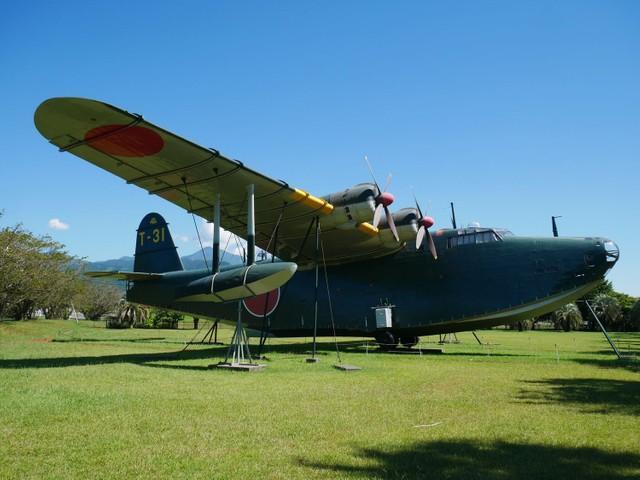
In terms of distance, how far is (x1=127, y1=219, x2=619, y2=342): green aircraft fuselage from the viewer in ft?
53.6

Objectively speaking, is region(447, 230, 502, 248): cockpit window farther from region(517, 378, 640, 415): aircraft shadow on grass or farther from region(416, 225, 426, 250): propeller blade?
region(517, 378, 640, 415): aircraft shadow on grass

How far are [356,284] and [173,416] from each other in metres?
13.8

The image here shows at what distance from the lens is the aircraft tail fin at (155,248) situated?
69.9 feet

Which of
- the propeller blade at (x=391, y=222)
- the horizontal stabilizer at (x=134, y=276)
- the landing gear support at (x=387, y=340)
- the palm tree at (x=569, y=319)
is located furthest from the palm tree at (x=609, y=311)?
the horizontal stabilizer at (x=134, y=276)

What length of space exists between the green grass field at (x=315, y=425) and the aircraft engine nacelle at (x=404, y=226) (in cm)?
752

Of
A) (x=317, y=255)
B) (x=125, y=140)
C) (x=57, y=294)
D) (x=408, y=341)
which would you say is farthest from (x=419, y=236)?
(x=57, y=294)

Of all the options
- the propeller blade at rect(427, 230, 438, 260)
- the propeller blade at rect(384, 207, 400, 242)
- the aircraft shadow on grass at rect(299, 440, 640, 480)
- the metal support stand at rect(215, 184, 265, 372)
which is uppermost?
the propeller blade at rect(384, 207, 400, 242)

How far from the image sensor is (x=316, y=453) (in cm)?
506

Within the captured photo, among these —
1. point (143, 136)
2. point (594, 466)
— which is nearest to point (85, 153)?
point (143, 136)

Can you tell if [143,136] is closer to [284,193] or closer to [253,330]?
[284,193]

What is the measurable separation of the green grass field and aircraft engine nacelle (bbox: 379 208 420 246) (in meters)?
7.52

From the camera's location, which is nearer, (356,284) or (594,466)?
(594,466)

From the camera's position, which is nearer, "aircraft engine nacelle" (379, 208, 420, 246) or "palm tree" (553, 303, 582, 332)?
"aircraft engine nacelle" (379, 208, 420, 246)

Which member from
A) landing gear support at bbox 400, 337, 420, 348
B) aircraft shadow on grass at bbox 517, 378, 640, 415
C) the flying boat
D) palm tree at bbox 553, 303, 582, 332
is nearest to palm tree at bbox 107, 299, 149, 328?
the flying boat
